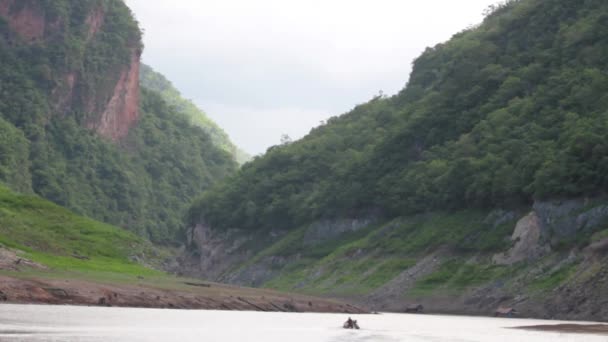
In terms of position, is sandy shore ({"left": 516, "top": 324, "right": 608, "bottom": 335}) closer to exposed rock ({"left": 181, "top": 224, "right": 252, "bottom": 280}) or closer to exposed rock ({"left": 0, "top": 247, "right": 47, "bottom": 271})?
exposed rock ({"left": 0, "top": 247, "right": 47, "bottom": 271})

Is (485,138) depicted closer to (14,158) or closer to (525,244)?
(525,244)

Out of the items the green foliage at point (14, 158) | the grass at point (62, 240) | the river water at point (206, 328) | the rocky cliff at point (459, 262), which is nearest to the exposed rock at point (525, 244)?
the rocky cliff at point (459, 262)

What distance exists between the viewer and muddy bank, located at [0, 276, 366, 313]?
244 feet

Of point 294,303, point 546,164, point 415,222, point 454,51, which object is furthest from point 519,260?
point 454,51

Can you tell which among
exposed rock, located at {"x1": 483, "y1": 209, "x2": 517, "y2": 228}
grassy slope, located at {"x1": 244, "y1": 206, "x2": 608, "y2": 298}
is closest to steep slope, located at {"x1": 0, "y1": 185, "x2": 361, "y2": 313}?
grassy slope, located at {"x1": 244, "y1": 206, "x2": 608, "y2": 298}

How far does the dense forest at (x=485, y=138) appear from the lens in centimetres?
11900

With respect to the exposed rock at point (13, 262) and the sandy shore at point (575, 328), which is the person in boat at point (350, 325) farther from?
the exposed rock at point (13, 262)

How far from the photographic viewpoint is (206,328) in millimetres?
64188

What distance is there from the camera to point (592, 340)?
200 ft

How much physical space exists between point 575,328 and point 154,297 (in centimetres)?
3361

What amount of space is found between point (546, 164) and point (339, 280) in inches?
1430

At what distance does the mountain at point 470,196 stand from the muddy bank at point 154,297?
18282 millimetres

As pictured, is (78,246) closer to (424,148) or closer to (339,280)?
(339,280)

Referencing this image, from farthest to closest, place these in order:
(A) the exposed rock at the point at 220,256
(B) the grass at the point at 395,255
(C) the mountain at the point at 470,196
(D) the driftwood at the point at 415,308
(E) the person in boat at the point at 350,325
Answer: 1. (A) the exposed rock at the point at 220,256
2. (B) the grass at the point at 395,255
3. (D) the driftwood at the point at 415,308
4. (C) the mountain at the point at 470,196
5. (E) the person in boat at the point at 350,325
